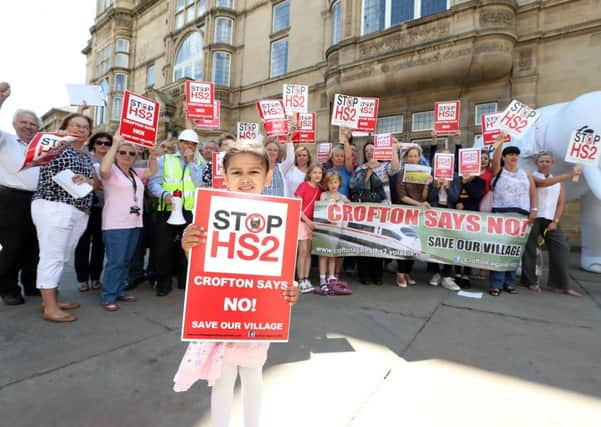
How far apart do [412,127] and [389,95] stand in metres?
1.35

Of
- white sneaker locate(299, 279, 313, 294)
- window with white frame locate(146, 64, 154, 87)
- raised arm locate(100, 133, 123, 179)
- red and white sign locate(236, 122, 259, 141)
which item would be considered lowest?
white sneaker locate(299, 279, 313, 294)

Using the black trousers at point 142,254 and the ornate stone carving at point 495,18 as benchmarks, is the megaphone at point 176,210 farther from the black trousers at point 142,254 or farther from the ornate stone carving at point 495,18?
the ornate stone carving at point 495,18

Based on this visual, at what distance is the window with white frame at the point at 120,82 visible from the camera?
87.8ft

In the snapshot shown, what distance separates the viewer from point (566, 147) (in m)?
6.09

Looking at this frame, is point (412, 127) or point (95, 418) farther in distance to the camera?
point (412, 127)

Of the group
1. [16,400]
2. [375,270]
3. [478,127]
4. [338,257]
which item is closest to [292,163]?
[338,257]

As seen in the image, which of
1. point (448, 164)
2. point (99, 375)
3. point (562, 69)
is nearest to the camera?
point (99, 375)

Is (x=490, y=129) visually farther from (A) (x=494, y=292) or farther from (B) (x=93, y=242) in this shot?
(B) (x=93, y=242)

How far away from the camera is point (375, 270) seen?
5.16m

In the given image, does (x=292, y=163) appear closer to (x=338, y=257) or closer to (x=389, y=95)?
(x=338, y=257)

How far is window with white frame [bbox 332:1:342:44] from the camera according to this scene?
13.5 m

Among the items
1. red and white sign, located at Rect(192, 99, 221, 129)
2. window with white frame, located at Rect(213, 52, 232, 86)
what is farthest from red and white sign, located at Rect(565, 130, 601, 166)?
window with white frame, located at Rect(213, 52, 232, 86)

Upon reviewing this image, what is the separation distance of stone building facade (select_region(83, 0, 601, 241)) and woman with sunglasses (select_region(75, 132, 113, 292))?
4.10 ft

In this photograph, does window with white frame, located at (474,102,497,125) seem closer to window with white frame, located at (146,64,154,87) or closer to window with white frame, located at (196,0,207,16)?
window with white frame, located at (196,0,207,16)
